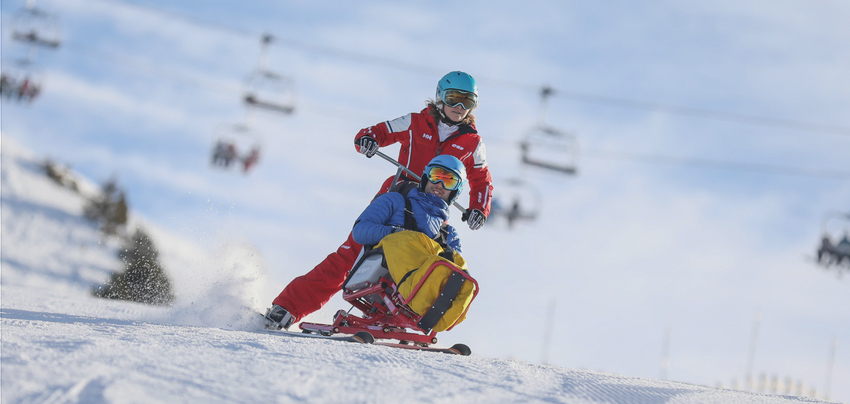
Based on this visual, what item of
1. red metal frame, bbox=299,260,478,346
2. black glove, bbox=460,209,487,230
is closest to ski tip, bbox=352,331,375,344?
red metal frame, bbox=299,260,478,346

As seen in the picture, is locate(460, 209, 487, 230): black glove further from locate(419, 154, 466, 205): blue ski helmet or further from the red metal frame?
the red metal frame

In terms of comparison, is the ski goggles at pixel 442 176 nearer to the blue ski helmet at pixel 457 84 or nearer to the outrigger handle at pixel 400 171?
the outrigger handle at pixel 400 171

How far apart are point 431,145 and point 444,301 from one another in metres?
1.65

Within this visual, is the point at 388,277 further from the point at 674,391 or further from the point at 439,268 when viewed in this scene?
the point at 674,391

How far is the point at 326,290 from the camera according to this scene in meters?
6.17

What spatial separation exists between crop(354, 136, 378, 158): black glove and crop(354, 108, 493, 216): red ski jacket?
6 cm

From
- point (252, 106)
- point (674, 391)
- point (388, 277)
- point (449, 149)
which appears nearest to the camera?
point (674, 391)

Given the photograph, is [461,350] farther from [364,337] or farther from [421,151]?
[421,151]

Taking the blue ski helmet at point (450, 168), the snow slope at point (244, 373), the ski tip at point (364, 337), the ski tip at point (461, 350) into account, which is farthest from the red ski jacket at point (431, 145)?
the snow slope at point (244, 373)

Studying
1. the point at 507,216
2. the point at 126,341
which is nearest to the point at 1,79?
the point at 507,216

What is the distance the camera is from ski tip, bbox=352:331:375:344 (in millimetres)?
4961

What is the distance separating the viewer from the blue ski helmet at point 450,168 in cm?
566

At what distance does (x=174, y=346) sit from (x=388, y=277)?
1920 mm

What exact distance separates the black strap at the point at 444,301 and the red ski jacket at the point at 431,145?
1295 mm
